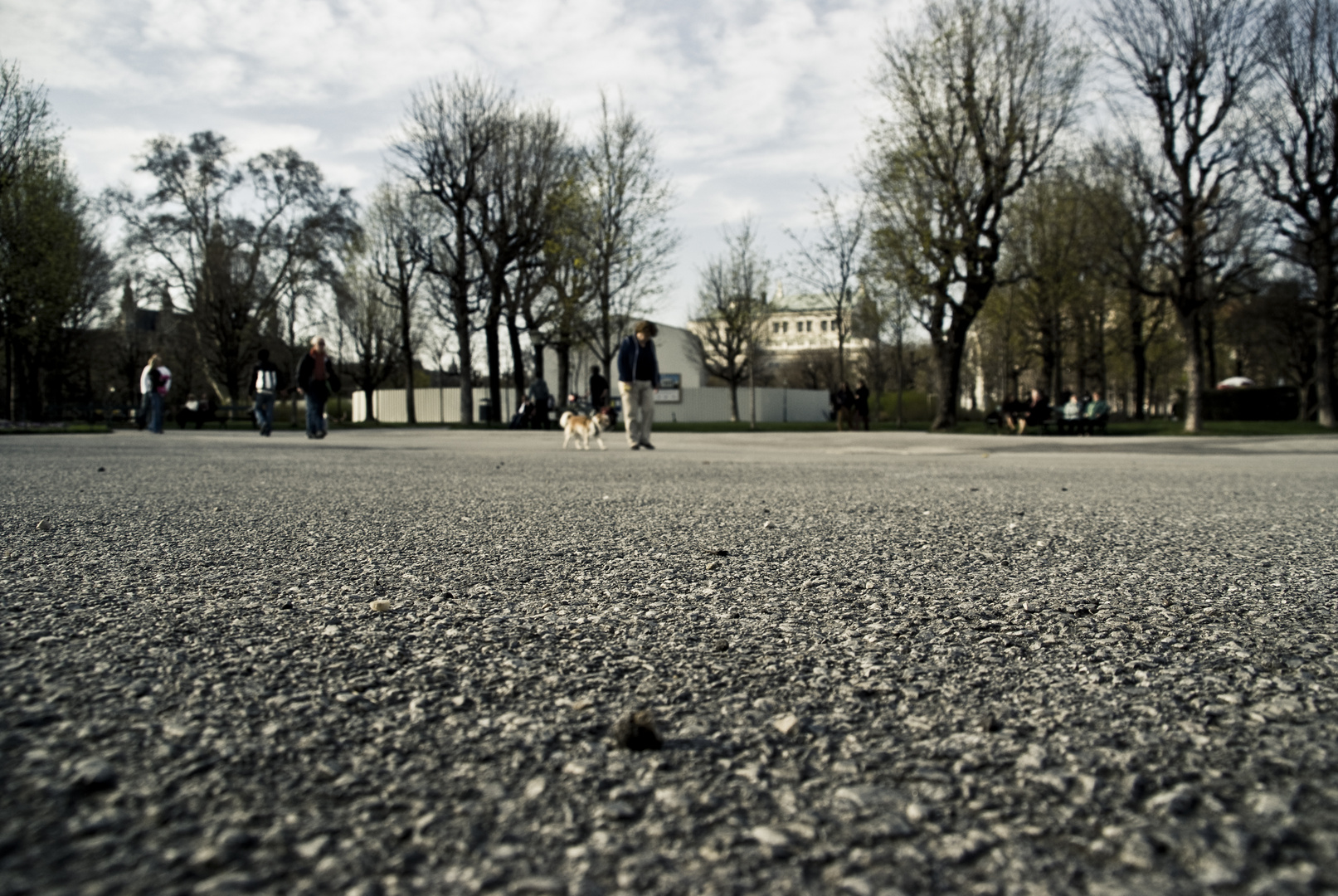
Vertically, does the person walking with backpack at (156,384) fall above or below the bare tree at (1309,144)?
below

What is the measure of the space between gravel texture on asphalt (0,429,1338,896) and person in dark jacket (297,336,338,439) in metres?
13.3

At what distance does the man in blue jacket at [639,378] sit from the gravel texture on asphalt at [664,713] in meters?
9.71

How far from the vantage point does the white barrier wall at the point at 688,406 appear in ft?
185

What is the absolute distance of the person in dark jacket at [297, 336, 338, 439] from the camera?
55.6 ft

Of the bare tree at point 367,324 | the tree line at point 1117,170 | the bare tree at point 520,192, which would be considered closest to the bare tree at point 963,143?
the tree line at point 1117,170

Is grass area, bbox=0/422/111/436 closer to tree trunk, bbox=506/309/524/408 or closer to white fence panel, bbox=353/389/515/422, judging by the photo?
tree trunk, bbox=506/309/524/408

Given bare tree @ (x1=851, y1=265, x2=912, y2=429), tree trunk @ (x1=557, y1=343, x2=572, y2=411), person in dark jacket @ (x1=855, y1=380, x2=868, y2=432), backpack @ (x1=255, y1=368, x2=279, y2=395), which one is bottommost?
person in dark jacket @ (x1=855, y1=380, x2=868, y2=432)

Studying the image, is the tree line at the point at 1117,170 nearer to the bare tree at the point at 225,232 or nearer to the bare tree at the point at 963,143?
the bare tree at the point at 963,143

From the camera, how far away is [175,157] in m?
39.9

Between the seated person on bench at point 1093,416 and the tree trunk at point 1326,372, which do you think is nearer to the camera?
the seated person on bench at point 1093,416

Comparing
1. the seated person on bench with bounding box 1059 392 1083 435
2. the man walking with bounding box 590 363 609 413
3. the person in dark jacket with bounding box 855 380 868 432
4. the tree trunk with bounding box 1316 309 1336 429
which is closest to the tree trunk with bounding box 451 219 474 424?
the person in dark jacket with bounding box 855 380 868 432

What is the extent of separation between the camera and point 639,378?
14562 millimetres

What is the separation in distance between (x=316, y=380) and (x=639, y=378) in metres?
7.09

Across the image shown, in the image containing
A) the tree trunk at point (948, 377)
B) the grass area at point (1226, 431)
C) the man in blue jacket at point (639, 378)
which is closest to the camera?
the man in blue jacket at point (639, 378)
